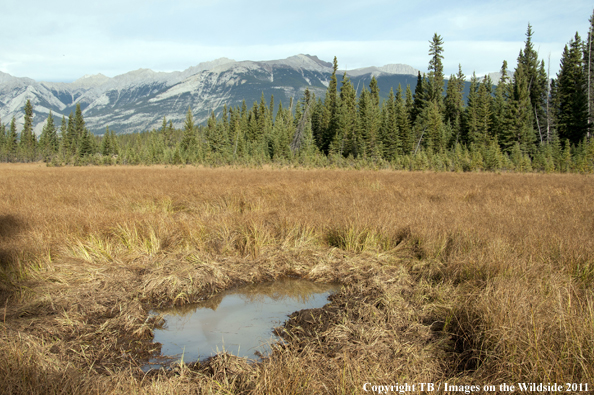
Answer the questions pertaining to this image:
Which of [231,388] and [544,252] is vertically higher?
[544,252]

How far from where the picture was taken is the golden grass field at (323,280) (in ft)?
8.29

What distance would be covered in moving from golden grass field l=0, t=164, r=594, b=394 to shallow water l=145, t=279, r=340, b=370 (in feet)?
0.70

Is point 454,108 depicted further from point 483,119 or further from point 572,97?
point 572,97

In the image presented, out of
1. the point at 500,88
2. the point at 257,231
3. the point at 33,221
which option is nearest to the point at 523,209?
the point at 257,231

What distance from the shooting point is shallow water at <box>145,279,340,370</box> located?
11.2 feet

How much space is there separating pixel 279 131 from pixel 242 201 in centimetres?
5125

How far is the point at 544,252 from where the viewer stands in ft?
15.6

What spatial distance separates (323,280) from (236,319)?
1692mm

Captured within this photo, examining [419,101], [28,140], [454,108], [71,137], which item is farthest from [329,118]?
[28,140]

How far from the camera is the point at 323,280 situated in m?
5.41

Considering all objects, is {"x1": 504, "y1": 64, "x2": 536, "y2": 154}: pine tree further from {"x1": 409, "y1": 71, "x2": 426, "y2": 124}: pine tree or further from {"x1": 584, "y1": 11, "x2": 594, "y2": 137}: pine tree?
{"x1": 409, "y1": 71, "x2": 426, "y2": 124}: pine tree

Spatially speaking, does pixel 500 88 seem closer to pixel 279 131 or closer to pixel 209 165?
pixel 279 131

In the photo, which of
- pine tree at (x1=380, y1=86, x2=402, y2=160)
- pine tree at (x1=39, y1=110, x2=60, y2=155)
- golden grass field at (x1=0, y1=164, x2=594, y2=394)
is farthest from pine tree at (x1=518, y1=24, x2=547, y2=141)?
pine tree at (x1=39, y1=110, x2=60, y2=155)

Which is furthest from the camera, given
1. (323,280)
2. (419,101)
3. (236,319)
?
(419,101)
